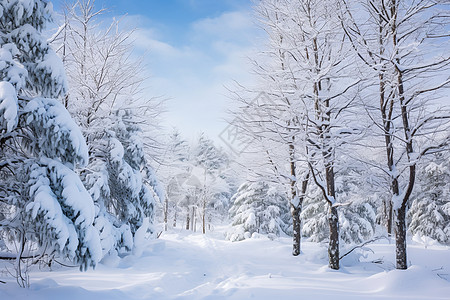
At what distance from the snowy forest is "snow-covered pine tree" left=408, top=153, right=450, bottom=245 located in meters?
8.02

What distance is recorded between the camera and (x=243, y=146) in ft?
36.9

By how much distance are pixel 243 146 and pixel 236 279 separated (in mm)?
5654

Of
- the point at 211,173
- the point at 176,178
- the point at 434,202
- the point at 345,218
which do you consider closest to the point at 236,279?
the point at 345,218

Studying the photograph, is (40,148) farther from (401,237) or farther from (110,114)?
(401,237)

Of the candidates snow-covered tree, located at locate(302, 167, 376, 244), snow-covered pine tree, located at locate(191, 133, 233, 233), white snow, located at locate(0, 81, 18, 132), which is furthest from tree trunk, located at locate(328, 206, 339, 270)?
snow-covered pine tree, located at locate(191, 133, 233, 233)

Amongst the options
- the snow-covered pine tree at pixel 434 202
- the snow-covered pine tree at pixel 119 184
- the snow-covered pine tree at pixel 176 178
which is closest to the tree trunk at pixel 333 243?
the snow-covered pine tree at pixel 119 184

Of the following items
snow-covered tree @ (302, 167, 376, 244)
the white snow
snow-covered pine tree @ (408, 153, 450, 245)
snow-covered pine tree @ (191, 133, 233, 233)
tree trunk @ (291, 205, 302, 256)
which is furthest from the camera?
snow-covered pine tree @ (191, 133, 233, 233)

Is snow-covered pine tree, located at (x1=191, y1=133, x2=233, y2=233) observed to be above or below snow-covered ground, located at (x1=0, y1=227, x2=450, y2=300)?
above

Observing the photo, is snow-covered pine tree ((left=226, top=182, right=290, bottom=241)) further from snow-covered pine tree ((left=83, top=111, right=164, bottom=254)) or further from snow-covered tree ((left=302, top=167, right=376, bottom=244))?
snow-covered pine tree ((left=83, top=111, right=164, bottom=254))

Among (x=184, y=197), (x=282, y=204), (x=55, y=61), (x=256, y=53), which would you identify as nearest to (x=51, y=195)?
(x=55, y=61)

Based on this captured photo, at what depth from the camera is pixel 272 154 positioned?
9750 mm

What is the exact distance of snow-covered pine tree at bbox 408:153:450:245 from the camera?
53.8ft

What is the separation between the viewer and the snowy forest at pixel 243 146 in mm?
4578

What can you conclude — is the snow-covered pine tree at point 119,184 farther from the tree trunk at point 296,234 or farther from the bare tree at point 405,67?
the bare tree at point 405,67
